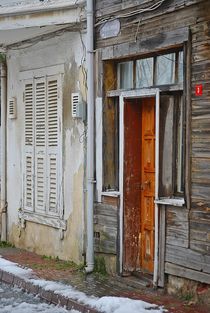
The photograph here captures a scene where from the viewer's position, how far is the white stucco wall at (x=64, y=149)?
9.80m

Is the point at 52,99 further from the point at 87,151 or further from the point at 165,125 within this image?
the point at 165,125

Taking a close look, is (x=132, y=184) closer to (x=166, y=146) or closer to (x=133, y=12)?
(x=166, y=146)

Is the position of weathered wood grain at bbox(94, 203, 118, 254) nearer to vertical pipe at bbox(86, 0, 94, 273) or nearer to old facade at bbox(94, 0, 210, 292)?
old facade at bbox(94, 0, 210, 292)

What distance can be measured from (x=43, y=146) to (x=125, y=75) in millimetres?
2512

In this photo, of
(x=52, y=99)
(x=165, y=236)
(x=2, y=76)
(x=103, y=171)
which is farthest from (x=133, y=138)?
(x=2, y=76)

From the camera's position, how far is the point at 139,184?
29.2ft

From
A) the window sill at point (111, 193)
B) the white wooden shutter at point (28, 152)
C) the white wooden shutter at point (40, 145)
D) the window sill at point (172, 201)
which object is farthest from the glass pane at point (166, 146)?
the white wooden shutter at point (28, 152)

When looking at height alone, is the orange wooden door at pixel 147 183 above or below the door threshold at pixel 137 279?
above

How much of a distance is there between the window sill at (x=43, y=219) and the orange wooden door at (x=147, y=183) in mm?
1832

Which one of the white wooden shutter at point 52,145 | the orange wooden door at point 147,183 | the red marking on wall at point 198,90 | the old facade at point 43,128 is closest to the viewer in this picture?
the red marking on wall at point 198,90

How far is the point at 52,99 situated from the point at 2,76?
6.91 feet

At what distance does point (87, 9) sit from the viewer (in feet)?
30.1

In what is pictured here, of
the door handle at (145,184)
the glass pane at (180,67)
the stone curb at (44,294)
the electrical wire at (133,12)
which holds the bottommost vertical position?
the stone curb at (44,294)

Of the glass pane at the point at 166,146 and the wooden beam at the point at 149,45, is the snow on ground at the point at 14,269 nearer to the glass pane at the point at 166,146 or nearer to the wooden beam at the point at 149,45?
the glass pane at the point at 166,146
